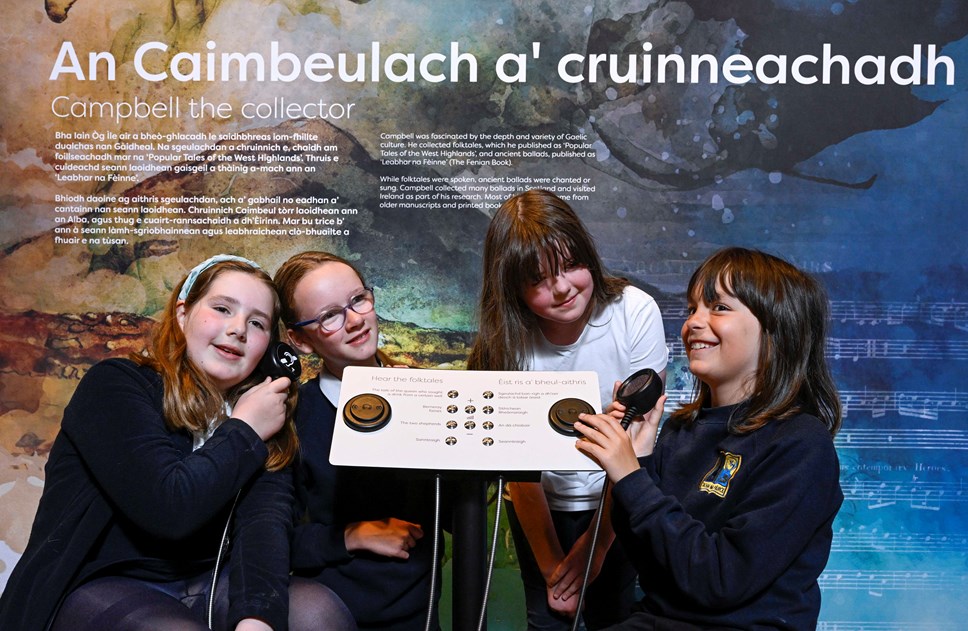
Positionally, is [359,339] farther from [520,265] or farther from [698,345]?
[698,345]

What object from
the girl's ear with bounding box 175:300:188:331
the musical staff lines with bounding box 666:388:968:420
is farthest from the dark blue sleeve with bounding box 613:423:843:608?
the musical staff lines with bounding box 666:388:968:420

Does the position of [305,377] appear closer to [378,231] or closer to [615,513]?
[378,231]

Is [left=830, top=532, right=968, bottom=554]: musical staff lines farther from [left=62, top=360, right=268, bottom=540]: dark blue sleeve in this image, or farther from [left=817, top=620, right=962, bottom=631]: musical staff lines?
[left=62, top=360, right=268, bottom=540]: dark blue sleeve

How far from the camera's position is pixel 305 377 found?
2.99 metres

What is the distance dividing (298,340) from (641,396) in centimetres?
86

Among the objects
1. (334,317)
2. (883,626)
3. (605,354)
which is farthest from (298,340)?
(883,626)

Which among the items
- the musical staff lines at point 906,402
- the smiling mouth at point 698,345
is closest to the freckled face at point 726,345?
the smiling mouth at point 698,345

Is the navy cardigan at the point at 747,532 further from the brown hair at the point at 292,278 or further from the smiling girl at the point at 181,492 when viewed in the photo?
the brown hair at the point at 292,278

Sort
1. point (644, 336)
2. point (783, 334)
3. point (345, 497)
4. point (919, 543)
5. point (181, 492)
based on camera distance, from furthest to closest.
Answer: point (919, 543)
point (644, 336)
point (345, 497)
point (783, 334)
point (181, 492)

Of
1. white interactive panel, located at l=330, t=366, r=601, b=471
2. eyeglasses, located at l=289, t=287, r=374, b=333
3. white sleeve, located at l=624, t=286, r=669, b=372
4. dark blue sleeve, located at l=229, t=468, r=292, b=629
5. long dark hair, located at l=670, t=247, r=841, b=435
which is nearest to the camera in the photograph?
white interactive panel, located at l=330, t=366, r=601, b=471

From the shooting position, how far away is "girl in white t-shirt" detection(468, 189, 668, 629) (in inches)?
81.0

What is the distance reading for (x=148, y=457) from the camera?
169 cm

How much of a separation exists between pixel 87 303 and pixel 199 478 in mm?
1573

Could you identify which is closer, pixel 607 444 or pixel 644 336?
pixel 607 444
